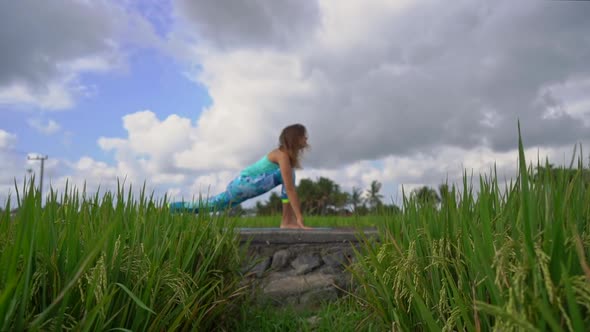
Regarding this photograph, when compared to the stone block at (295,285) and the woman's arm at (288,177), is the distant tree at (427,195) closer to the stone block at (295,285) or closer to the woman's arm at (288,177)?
the stone block at (295,285)

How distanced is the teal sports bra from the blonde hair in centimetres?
27

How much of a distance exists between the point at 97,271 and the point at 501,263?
1365 millimetres

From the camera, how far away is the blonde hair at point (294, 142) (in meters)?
7.10

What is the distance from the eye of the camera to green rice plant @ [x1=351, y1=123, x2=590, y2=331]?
1328mm

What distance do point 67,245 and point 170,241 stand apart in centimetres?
71

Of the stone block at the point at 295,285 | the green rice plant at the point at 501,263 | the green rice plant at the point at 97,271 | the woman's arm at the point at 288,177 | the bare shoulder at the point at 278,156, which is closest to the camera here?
the green rice plant at the point at 501,263

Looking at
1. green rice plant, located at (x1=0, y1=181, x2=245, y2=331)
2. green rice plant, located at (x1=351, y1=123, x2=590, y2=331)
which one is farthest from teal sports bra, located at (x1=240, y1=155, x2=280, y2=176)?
green rice plant, located at (x1=351, y1=123, x2=590, y2=331)

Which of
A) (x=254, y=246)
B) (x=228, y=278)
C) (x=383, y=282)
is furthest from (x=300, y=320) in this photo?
(x=254, y=246)

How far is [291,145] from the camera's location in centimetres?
710

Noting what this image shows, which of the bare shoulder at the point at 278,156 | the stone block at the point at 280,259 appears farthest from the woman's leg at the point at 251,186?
the stone block at the point at 280,259

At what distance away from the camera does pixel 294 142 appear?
7.11 metres

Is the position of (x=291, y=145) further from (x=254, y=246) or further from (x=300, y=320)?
(x=300, y=320)

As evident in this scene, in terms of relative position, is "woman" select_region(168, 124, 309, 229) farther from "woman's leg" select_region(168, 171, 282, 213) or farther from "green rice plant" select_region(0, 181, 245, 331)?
"green rice plant" select_region(0, 181, 245, 331)

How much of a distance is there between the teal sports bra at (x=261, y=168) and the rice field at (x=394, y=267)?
363cm
